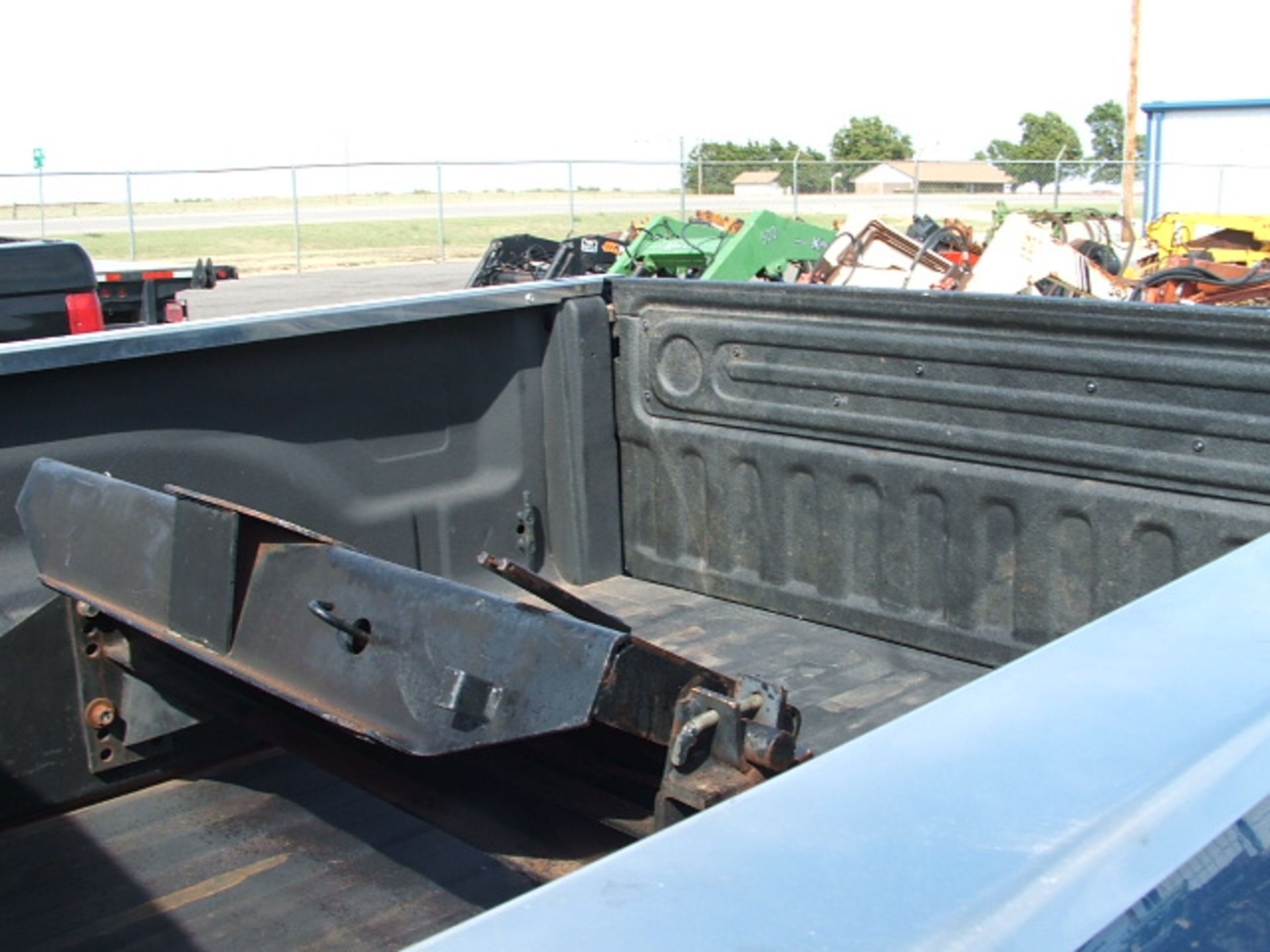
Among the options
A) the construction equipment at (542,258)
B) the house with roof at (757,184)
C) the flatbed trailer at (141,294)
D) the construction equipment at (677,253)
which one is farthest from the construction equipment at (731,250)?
the house with roof at (757,184)

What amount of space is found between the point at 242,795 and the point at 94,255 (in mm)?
28093

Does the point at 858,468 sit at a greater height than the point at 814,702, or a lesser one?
greater

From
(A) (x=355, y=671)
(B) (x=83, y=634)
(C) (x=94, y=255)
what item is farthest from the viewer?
(C) (x=94, y=255)

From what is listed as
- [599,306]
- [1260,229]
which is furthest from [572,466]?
[1260,229]

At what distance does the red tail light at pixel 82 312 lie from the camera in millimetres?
6871

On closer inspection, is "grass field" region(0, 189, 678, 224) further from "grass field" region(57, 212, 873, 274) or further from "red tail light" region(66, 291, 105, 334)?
"red tail light" region(66, 291, 105, 334)

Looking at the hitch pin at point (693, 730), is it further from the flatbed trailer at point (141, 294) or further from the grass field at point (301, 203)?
the grass field at point (301, 203)

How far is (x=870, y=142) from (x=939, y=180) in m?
25.8

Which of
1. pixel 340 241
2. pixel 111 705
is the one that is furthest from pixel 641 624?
pixel 340 241

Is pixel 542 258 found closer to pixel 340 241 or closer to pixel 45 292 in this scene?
pixel 45 292

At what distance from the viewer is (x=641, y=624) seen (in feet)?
12.1

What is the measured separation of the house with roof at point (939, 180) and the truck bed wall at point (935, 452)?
3490cm

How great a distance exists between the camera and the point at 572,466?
3.92 metres

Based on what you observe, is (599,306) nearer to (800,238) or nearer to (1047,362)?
(1047,362)
